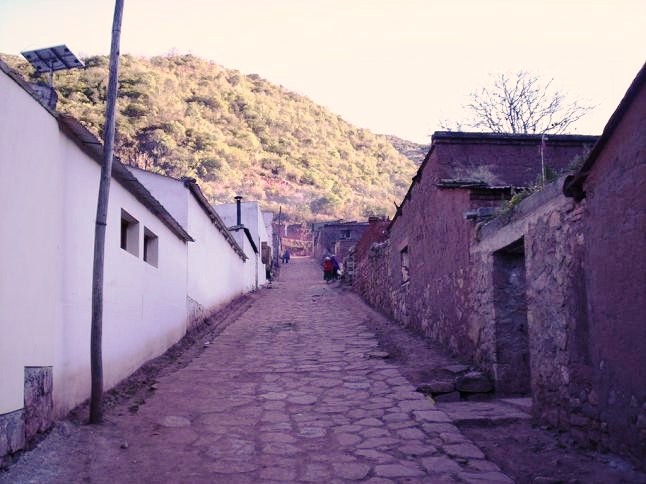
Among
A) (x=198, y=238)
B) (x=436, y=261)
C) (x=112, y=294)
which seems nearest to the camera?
(x=112, y=294)

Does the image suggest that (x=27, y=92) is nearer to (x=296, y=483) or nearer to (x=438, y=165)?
(x=296, y=483)

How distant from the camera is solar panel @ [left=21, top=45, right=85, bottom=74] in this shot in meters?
5.84

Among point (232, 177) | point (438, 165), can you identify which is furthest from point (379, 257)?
point (232, 177)

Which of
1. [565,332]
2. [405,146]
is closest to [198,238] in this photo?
[565,332]

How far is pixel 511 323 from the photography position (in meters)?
6.96

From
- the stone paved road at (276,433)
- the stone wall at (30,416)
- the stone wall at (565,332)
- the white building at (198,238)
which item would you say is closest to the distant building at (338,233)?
the white building at (198,238)

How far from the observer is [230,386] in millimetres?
7352

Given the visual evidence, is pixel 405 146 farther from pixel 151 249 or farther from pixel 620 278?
pixel 620 278

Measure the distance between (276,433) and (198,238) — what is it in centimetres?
835

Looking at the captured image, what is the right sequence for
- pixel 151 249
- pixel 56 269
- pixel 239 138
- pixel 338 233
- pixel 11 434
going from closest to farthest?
1. pixel 11 434
2. pixel 56 269
3. pixel 151 249
4. pixel 338 233
5. pixel 239 138

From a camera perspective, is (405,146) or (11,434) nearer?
(11,434)

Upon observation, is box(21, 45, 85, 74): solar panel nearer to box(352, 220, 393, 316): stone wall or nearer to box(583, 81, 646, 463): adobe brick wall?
box(583, 81, 646, 463): adobe brick wall

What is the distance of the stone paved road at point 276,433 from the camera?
14.3 feet

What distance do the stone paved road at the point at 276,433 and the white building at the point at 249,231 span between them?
593 inches
